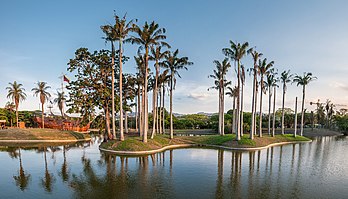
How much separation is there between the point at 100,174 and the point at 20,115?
73.2 metres

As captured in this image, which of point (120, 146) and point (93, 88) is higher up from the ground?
point (93, 88)

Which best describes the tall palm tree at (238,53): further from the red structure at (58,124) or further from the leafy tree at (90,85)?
the red structure at (58,124)

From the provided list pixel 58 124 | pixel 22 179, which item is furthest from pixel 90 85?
pixel 58 124

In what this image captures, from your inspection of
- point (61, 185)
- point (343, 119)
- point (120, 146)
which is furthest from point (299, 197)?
point (343, 119)

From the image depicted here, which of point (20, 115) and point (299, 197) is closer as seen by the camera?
point (299, 197)

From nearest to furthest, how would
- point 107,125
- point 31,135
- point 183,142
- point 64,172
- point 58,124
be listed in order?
point 64,172 → point 107,125 → point 183,142 → point 31,135 → point 58,124

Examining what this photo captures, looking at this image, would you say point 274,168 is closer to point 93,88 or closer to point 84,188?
point 84,188

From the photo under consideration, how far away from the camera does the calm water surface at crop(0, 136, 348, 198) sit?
1405cm

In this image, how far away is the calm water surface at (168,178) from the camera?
553 inches

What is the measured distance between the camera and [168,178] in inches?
698

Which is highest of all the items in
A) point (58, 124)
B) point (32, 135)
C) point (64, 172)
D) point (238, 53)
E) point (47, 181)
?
point (238, 53)

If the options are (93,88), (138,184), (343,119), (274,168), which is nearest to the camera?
(138,184)

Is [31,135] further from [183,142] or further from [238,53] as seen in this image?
[238,53]

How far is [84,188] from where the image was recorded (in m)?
14.6
